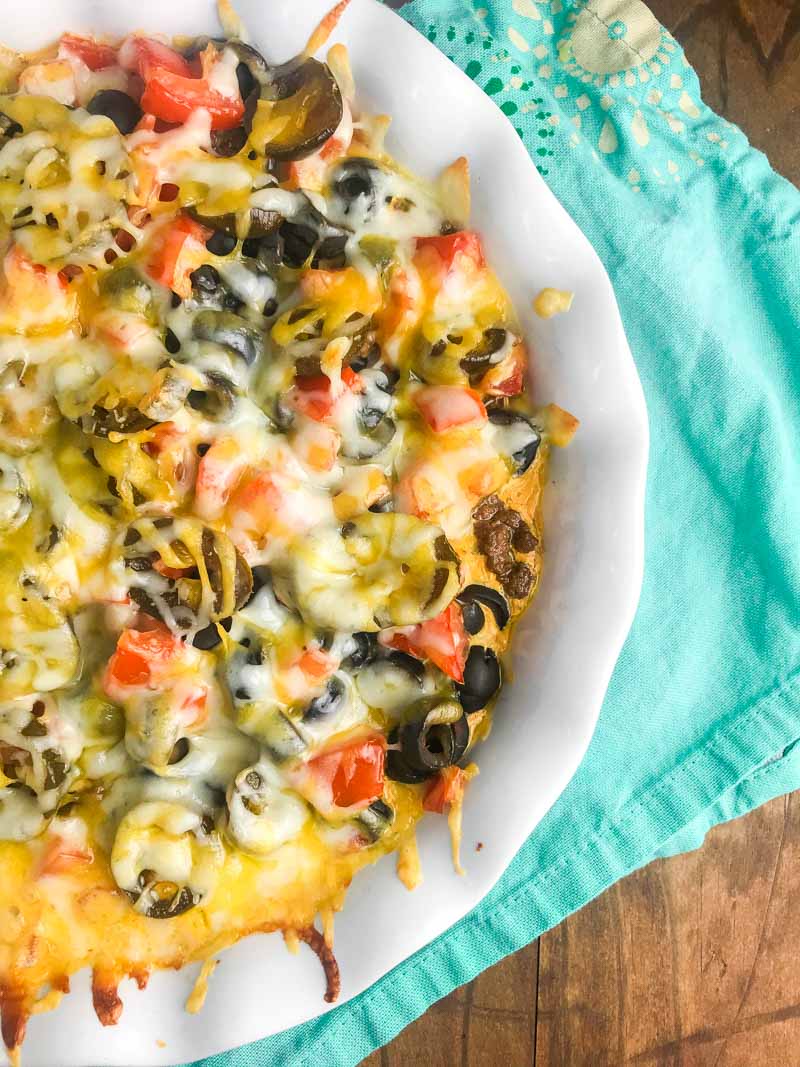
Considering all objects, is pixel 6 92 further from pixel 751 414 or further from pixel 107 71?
pixel 751 414

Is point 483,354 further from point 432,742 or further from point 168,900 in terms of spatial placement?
point 168,900

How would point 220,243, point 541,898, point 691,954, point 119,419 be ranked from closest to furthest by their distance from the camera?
point 119,419 → point 220,243 → point 541,898 → point 691,954

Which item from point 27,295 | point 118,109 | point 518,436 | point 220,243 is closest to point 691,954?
point 518,436

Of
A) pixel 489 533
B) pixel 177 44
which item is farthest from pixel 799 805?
pixel 177 44

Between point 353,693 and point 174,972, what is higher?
point 353,693

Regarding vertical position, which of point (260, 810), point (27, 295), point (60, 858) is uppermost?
point (27, 295)

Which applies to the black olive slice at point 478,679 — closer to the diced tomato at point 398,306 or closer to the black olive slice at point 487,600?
the black olive slice at point 487,600
